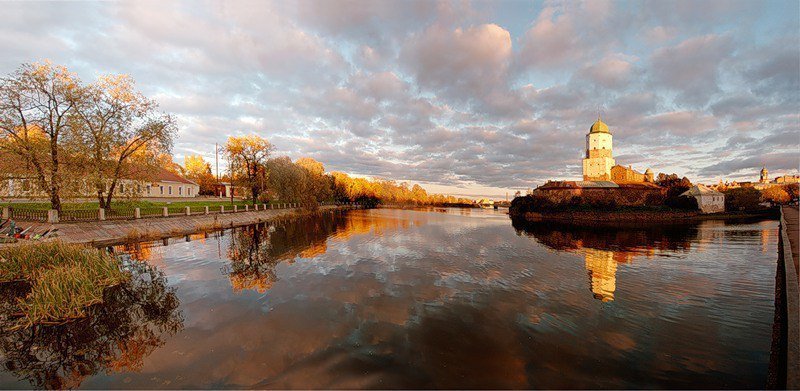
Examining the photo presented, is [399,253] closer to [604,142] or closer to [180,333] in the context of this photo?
[180,333]

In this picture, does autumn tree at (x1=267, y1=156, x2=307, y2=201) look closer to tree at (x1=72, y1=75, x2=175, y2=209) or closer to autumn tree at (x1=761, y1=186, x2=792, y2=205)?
tree at (x1=72, y1=75, x2=175, y2=209)

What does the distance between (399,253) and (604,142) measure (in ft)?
361

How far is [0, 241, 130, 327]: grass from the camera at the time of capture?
380 inches

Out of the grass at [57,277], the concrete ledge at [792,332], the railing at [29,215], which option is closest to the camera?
the concrete ledge at [792,332]

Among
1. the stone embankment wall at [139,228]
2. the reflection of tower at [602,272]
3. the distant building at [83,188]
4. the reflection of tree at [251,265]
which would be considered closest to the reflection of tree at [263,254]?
the reflection of tree at [251,265]

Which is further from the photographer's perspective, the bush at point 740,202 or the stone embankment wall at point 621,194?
the bush at point 740,202

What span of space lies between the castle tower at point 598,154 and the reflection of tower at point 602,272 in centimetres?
9369

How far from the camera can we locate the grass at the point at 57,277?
9664mm

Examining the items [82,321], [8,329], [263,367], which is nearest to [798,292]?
[263,367]

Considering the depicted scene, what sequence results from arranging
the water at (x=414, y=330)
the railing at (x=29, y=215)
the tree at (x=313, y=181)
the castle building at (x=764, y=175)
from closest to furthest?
the water at (x=414, y=330)
the railing at (x=29, y=215)
the tree at (x=313, y=181)
the castle building at (x=764, y=175)

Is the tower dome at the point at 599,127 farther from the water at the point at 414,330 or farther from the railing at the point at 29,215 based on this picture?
the railing at the point at 29,215

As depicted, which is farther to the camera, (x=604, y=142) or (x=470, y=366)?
(x=604, y=142)

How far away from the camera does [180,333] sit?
9070mm

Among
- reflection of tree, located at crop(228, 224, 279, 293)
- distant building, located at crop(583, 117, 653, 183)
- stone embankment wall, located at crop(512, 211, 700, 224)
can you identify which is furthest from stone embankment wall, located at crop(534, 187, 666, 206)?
reflection of tree, located at crop(228, 224, 279, 293)
